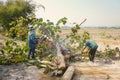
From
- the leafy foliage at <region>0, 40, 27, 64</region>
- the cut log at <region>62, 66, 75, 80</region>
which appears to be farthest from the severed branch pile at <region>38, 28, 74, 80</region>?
the leafy foliage at <region>0, 40, 27, 64</region>

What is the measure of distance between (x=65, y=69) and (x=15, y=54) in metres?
3.07

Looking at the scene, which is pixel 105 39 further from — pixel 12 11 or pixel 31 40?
pixel 31 40

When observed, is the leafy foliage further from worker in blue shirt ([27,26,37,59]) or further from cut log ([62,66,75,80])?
cut log ([62,66,75,80])

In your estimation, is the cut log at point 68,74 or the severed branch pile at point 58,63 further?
the severed branch pile at point 58,63

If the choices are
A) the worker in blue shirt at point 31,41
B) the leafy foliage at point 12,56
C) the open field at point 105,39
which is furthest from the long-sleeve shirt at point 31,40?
the open field at point 105,39

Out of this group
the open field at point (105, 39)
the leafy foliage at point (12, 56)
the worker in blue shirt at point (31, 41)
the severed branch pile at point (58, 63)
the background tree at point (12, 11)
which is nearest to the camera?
the severed branch pile at point (58, 63)

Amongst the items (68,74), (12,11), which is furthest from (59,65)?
(12,11)

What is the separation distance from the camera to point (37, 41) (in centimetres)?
1347

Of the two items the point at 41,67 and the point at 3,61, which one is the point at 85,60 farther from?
the point at 3,61

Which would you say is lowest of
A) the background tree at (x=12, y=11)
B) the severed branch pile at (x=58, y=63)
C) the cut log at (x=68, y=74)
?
the cut log at (x=68, y=74)

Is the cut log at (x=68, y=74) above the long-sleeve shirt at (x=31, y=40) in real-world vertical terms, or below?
below

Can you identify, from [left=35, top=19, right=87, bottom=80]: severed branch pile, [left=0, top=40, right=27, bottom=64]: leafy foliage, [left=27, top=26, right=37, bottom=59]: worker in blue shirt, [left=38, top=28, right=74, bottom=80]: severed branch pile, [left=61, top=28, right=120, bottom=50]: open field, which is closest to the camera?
[left=38, top=28, right=74, bottom=80]: severed branch pile

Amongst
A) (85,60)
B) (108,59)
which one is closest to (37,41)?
(85,60)

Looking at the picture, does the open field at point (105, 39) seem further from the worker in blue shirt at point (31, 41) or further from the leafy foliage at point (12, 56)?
the leafy foliage at point (12, 56)
